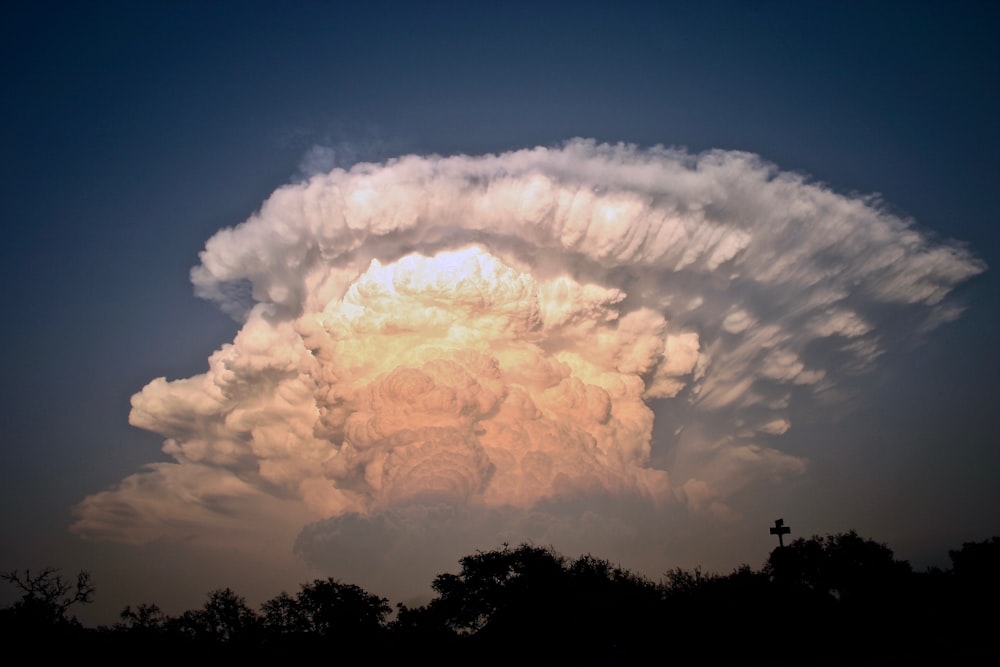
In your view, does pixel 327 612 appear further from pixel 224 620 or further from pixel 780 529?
pixel 780 529

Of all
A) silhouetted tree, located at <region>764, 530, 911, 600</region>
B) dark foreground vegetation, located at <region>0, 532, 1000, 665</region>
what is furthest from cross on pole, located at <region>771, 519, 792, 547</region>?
silhouetted tree, located at <region>764, 530, 911, 600</region>

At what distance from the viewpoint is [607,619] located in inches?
1783

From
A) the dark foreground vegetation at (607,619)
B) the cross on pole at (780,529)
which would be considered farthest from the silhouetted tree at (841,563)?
the cross on pole at (780,529)

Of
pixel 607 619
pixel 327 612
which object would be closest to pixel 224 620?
pixel 327 612

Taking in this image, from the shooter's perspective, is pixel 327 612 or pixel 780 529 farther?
pixel 327 612

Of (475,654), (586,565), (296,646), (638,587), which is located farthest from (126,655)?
(586,565)

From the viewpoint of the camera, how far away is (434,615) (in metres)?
73.6

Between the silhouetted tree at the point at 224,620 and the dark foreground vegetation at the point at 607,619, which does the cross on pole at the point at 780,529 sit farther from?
the silhouetted tree at the point at 224,620

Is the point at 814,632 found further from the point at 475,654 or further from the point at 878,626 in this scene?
the point at 475,654

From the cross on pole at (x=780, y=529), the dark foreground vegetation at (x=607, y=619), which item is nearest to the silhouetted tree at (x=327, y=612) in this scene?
the dark foreground vegetation at (x=607, y=619)

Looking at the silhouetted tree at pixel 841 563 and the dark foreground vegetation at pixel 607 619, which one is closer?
the dark foreground vegetation at pixel 607 619

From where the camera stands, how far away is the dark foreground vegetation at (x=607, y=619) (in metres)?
32.4

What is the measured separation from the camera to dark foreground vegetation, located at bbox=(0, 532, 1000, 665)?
32.4 meters

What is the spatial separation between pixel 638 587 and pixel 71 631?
51.7m
